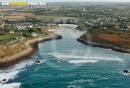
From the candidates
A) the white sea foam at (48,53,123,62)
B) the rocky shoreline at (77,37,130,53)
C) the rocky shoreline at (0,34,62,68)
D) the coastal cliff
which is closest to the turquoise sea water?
the white sea foam at (48,53,123,62)

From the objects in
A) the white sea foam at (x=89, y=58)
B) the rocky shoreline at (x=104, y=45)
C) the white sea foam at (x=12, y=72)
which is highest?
the white sea foam at (x=12, y=72)

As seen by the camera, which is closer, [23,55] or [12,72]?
[12,72]

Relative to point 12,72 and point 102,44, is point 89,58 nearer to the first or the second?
point 102,44

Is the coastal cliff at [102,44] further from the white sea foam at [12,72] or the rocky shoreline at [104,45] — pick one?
the white sea foam at [12,72]

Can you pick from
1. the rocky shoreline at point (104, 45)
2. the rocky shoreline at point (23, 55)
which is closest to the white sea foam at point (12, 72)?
the rocky shoreline at point (23, 55)

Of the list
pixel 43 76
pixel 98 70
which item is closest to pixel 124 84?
pixel 98 70

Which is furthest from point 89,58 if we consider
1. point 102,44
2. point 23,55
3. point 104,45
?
point 102,44

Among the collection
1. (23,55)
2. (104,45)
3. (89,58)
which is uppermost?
(89,58)

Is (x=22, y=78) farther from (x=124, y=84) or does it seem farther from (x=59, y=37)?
(x=59, y=37)

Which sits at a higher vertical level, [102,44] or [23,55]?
[23,55]
